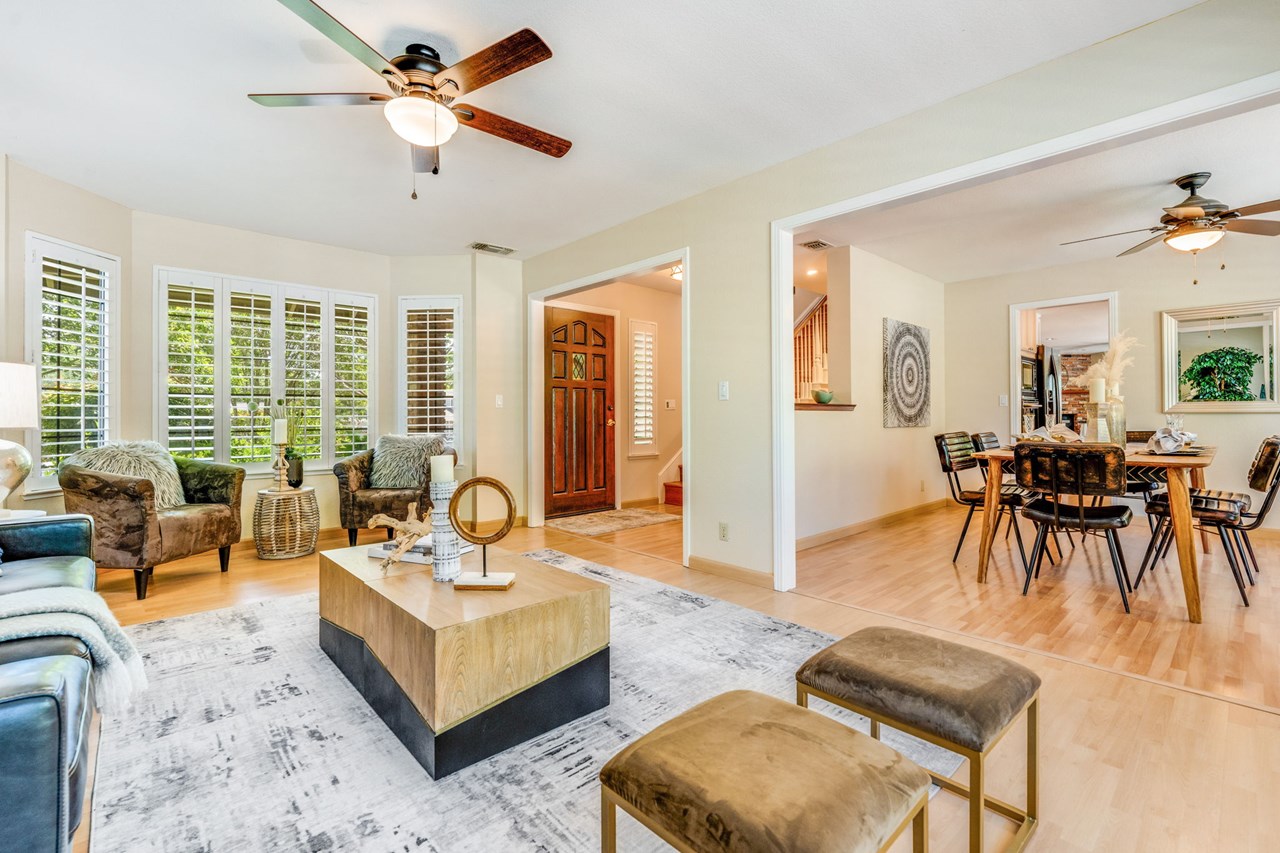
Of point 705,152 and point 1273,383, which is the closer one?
point 705,152

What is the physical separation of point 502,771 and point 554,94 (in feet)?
9.03

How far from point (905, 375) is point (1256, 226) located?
266 centimetres

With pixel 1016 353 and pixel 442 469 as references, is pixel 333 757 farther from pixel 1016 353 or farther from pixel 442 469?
pixel 1016 353

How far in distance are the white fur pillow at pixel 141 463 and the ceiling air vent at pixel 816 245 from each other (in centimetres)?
509

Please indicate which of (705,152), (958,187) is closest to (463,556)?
(705,152)

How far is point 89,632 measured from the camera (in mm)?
1465

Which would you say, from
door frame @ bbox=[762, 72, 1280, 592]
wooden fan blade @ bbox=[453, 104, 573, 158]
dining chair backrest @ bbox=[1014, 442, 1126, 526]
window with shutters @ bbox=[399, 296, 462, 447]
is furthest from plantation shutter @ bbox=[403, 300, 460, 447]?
dining chair backrest @ bbox=[1014, 442, 1126, 526]

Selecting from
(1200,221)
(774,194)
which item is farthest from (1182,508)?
(774,194)

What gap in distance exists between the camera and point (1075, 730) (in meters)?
1.87

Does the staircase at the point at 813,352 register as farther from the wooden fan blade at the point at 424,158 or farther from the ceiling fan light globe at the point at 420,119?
the ceiling fan light globe at the point at 420,119

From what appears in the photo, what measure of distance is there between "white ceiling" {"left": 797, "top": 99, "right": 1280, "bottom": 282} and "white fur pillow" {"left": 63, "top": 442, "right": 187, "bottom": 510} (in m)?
4.51

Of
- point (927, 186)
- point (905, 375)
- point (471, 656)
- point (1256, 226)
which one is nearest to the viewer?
point (471, 656)

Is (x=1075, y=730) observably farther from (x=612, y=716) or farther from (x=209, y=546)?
(x=209, y=546)

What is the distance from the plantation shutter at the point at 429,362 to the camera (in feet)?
17.7
